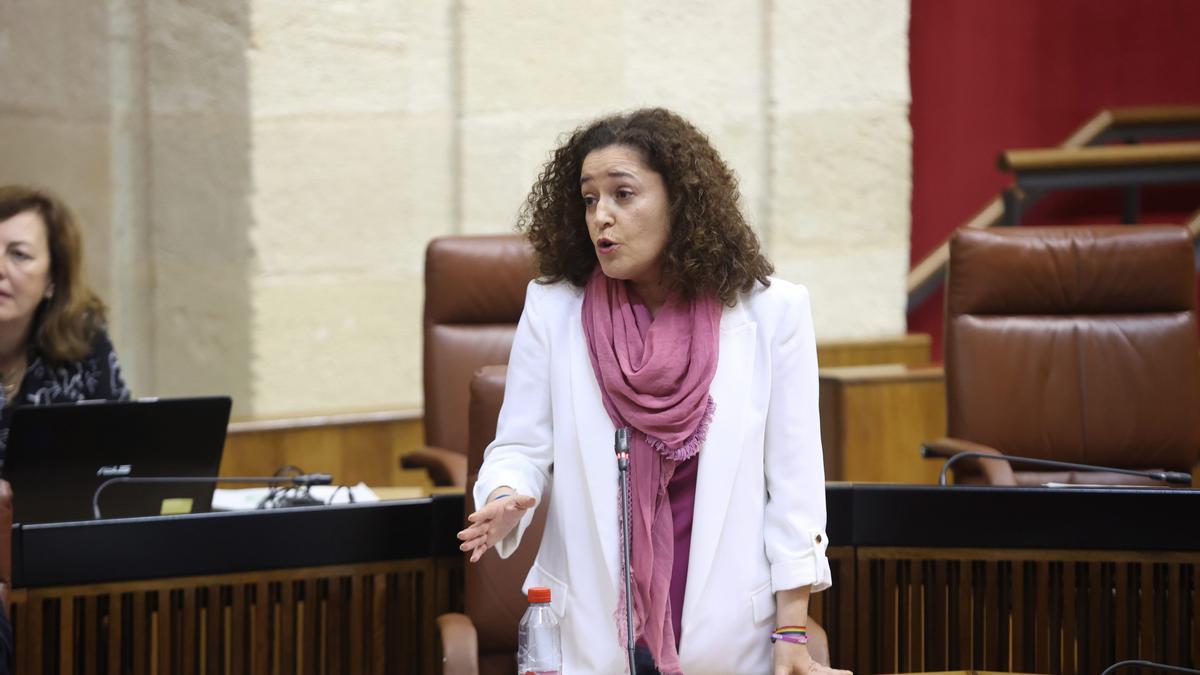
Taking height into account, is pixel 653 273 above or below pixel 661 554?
above

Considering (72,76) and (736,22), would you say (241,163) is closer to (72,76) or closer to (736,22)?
(72,76)

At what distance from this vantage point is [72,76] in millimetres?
3715

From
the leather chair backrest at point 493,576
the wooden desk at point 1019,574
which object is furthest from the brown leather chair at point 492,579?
the wooden desk at point 1019,574

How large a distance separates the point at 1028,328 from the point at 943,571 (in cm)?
102

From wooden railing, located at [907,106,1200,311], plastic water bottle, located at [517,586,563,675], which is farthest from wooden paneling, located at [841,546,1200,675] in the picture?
wooden railing, located at [907,106,1200,311]

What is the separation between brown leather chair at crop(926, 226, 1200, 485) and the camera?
9.78ft

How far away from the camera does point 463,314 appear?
10.4ft

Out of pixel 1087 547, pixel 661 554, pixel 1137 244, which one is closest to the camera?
pixel 661 554

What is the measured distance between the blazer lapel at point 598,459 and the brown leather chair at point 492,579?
267 mm

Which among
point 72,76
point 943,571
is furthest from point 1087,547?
point 72,76

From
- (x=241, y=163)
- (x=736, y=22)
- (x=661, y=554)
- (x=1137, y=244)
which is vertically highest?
(x=736, y=22)

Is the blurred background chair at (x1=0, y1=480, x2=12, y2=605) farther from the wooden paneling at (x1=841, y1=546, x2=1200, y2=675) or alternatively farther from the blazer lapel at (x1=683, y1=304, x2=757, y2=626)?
the wooden paneling at (x1=841, y1=546, x2=1200, y2=675)

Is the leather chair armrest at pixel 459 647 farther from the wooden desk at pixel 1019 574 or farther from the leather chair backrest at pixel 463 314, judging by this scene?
the leather chair backrest at pixel 463 314

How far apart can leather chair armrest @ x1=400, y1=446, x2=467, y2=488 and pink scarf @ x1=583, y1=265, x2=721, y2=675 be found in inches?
44.8
